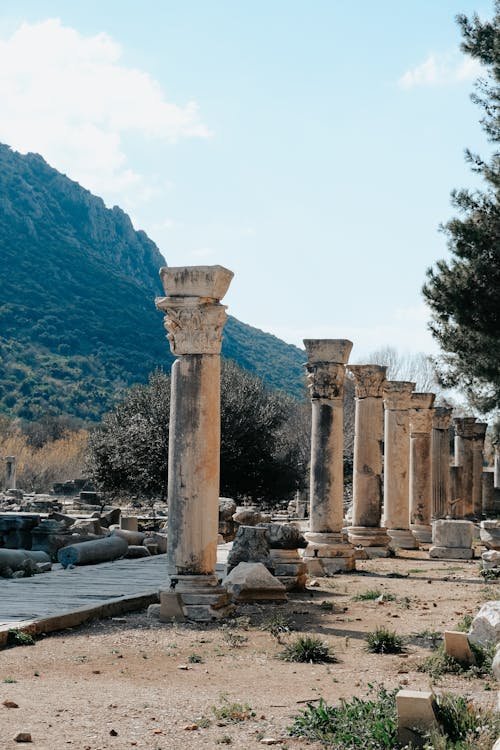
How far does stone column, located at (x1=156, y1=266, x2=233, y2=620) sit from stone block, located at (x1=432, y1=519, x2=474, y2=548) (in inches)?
372

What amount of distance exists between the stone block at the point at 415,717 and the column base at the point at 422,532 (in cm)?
1824

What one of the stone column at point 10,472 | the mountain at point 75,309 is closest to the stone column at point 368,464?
the stone column at point 10,472

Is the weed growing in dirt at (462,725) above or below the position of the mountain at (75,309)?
below

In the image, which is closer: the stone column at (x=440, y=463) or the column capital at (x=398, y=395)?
the column capital at (x=398, y=395)

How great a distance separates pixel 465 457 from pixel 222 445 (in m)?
8.22

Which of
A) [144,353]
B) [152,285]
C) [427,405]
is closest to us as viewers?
[427,405]

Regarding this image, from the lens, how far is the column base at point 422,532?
23.2m

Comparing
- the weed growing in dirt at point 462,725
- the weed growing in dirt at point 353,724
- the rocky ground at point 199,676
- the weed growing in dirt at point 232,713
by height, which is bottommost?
the rocky ground at point 199,676

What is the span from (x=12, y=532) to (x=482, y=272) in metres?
9.94

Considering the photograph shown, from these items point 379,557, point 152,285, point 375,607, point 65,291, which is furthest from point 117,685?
point 152,285

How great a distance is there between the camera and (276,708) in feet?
20.9

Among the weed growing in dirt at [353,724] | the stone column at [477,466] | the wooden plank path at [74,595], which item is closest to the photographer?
the weed growing in dirt at [353,724]

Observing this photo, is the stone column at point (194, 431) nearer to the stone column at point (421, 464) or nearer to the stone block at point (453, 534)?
the stone block at point (453, 534)

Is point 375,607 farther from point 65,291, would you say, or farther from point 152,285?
point 152,285
